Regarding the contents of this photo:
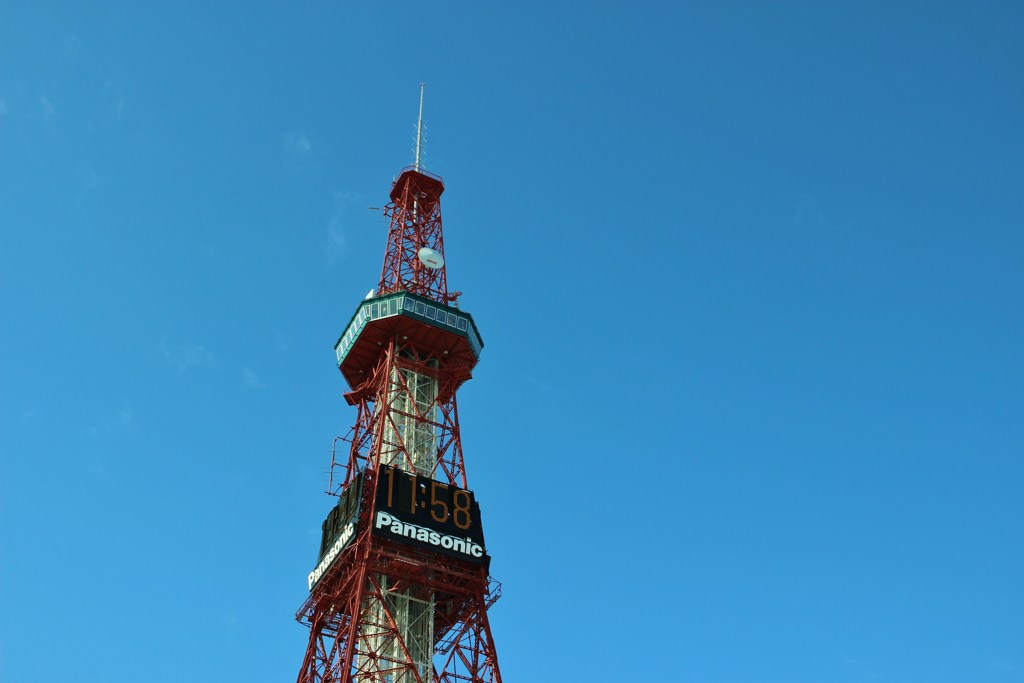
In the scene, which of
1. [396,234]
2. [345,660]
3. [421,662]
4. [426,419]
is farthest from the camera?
[396,234]

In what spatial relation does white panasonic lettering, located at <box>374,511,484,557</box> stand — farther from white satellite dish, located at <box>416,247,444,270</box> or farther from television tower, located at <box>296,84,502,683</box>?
white satellite dish, located at <box>416,247,444,270</box>

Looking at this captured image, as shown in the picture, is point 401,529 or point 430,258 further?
point 430,258

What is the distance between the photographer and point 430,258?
3952 inches

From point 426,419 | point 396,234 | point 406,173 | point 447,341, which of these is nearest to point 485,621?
point 426,419

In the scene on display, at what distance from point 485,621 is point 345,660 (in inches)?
430

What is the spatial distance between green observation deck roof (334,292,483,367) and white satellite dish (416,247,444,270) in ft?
21.3

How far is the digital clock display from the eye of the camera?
79000 millimetres

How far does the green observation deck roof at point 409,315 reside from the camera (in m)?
92.6

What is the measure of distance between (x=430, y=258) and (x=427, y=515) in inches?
1098

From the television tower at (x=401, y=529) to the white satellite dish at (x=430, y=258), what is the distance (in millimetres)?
5677

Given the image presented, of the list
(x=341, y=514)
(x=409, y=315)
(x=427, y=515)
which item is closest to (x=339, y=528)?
(x=341, y=514)

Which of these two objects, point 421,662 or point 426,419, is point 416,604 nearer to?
point 421,662

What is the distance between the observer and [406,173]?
107438 mm

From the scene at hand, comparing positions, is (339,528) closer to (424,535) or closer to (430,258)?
(424,535)
